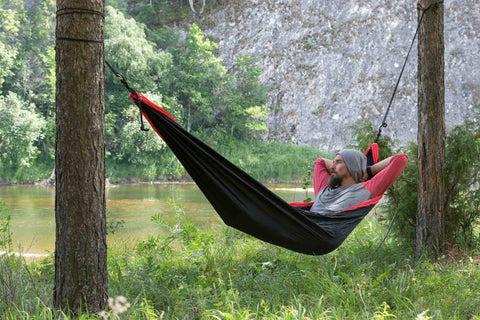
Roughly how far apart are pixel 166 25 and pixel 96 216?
60.0 feet

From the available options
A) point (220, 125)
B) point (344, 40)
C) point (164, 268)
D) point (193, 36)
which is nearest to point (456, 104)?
point (344, 40)

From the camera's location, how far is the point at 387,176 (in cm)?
231

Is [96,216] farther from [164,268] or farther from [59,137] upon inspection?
[164,268]

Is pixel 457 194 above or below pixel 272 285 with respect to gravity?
above

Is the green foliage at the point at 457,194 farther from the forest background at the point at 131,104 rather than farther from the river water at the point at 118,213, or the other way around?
the forest background at the point at 131,104

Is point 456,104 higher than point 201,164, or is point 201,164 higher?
point 456,104

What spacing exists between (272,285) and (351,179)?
0.71 metres

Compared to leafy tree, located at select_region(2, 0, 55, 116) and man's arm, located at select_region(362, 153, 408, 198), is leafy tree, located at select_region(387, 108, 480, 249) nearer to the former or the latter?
man's arm, located at select_region(362, 153, 408, 198)

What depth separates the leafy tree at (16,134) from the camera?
12.1 metres

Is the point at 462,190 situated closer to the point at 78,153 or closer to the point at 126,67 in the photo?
the point at 78,153

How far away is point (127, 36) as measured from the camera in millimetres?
14727

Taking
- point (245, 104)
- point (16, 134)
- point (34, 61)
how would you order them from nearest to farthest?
point (16, 134), point (34, 61), point (245, 104)

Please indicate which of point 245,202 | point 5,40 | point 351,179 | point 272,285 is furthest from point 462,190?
point 5,40

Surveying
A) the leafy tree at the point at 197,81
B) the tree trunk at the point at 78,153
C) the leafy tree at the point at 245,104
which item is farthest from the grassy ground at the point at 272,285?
the leafy tree at the point at 245,104
